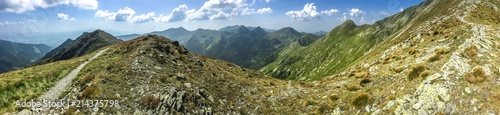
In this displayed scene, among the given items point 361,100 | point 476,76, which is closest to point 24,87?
point 361,100

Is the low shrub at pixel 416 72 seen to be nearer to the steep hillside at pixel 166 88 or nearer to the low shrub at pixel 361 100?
the low shrub at pixel 361 100

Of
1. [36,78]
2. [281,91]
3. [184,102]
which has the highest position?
[36,78]

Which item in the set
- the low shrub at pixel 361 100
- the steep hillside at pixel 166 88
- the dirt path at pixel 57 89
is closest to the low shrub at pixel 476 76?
the low shrub at pixel 361 100

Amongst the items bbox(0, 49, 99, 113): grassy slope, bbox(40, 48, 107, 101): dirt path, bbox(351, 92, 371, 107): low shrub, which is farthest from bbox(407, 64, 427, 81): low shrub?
bbox(0, 49, 99, 113): grassy slope

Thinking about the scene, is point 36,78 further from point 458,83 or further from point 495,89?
point 495,89

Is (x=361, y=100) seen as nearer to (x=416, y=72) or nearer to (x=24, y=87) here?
(x=416, y=72)

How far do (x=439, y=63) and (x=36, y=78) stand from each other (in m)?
39.7

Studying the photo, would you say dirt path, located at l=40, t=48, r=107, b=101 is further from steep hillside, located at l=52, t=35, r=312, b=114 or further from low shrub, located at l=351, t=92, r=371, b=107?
low shrub, located at l=351, t=92, r=371, b=107

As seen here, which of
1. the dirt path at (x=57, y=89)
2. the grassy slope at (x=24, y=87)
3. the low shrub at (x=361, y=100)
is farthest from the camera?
the low shrub at (x=361, y=100)

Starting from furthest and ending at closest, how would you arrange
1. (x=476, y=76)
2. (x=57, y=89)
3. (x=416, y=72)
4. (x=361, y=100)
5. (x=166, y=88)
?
(x=416, y=72)
(x=166, y=88)
(x=57, y=89)
(x=361, y=100)
(x=476, y=76)

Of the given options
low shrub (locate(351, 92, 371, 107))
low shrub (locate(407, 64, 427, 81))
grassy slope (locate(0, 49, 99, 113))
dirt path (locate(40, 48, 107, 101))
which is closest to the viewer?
Answer: grassy slope (locate(0, 49, 99, 113))

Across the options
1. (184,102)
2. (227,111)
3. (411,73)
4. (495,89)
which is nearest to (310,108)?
(227,111)

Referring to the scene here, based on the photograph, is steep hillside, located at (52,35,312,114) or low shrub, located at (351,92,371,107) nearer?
steep hillside, located at (52,35,312,114)

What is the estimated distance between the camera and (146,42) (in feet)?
132
